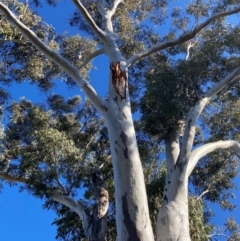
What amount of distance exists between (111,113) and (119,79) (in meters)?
0.53

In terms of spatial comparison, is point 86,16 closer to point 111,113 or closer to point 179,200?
point 111,113

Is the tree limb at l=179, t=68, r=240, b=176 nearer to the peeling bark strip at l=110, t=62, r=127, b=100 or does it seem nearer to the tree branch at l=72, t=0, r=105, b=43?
the peeling bark strip at l=110, t=62, r=127, b=100

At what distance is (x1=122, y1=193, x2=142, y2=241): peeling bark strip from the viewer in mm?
4184

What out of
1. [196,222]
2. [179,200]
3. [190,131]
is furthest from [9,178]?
[179,200]

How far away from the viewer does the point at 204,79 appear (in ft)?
28.6

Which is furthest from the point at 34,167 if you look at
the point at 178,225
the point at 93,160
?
the point at 178,225

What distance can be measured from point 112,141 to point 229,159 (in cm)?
525

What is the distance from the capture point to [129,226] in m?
4.28

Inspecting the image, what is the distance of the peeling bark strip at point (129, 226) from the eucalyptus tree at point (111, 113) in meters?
0.01

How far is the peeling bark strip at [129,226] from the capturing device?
418 cm

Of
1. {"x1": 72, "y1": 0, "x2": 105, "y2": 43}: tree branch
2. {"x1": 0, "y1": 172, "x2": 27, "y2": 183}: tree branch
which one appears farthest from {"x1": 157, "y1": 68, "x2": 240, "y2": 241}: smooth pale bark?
{"x1": 0, "y1": 172, "x2": 27, "y2": 183}: tree branch

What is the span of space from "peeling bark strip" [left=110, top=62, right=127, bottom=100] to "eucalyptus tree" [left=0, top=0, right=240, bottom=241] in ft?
0.04

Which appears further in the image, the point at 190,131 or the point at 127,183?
the point at 190,131

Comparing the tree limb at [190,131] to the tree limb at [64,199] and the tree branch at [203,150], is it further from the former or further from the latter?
the tree limb at [64,199]
